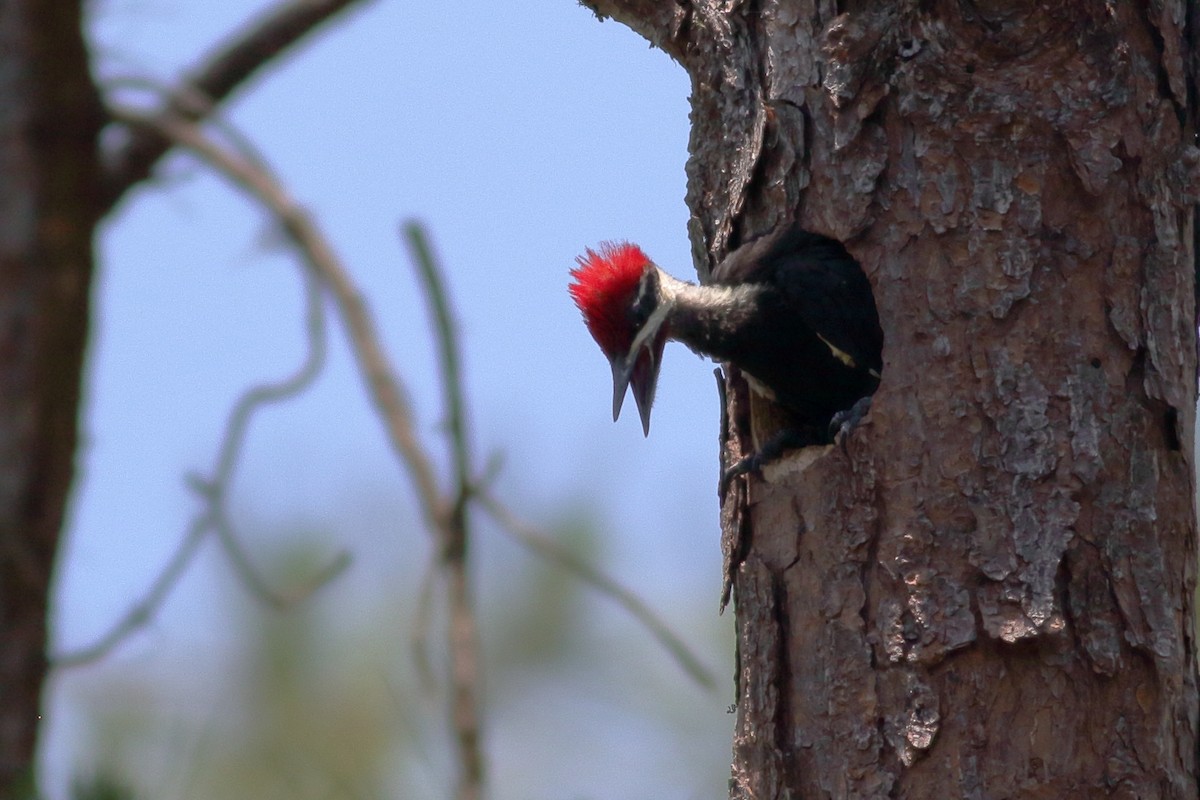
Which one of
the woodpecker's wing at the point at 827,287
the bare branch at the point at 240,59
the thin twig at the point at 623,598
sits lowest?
the thin twig at the point at 623,598

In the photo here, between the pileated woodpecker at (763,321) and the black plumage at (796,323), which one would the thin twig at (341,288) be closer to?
the pileated woodpecker at (763,321)

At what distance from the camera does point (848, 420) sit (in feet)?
8.61

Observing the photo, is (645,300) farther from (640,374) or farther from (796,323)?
(796,323)

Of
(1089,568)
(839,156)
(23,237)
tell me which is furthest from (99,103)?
(1089,568)

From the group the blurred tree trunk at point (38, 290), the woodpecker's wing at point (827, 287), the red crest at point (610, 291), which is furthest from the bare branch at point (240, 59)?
the woodpecker's wing at point (827, 287)

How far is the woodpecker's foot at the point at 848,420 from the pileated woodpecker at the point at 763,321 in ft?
0.24

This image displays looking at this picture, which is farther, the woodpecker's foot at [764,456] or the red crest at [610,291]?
the red crest at [610,291]

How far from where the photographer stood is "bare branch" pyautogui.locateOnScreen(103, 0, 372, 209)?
412 cm

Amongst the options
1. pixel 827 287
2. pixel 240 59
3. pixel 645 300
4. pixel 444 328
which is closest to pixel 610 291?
pixel 645 300

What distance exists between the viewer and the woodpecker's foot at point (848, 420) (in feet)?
7.99

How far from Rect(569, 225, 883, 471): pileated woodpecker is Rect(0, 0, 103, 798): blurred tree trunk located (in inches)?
61.2

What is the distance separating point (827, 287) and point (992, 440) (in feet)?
2.66

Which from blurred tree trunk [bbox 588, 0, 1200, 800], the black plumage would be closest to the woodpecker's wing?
the black plumage

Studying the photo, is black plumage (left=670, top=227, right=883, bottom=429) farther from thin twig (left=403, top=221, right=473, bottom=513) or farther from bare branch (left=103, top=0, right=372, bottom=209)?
bare branch (left=103, top=0, right=372, bottom=209)
